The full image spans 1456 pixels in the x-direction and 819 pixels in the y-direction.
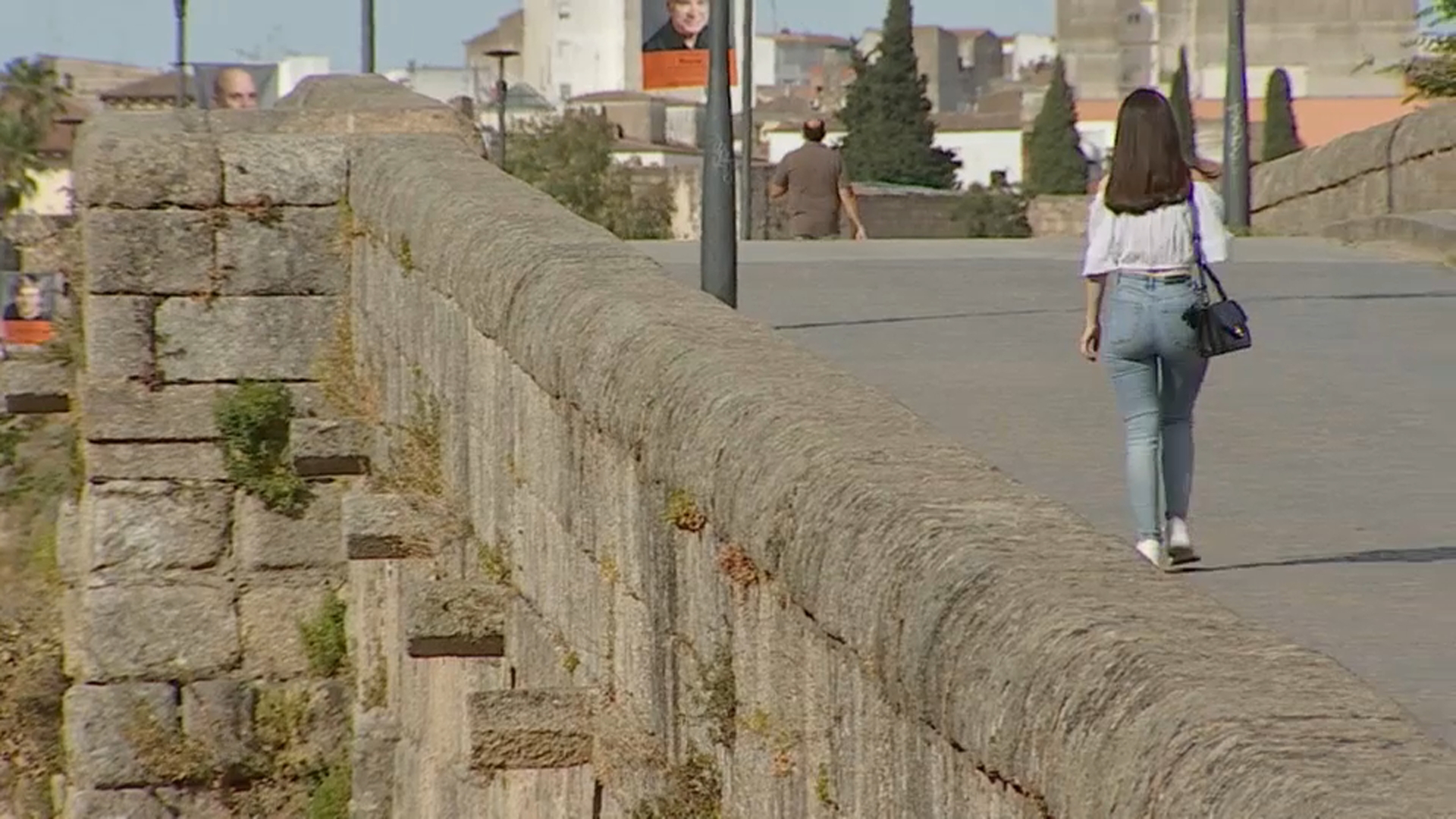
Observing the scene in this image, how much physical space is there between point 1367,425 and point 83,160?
507 cm

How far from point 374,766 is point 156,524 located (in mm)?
2824

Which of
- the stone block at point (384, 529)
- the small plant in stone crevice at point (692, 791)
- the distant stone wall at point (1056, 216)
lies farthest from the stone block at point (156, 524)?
the distant stone wall at point (1056, 216)

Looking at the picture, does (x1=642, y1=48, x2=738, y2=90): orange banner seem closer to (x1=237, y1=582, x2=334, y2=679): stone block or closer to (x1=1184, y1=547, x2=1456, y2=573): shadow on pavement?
(x1=237, y1=582, x2=334, y2=679): stone block

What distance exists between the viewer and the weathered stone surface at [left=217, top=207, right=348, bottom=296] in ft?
41.7

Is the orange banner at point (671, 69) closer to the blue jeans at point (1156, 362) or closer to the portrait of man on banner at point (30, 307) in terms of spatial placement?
the portrait of man on banner at point (30, 307)

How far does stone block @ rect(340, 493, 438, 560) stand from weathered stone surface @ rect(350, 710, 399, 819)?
0.59m

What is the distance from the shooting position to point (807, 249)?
20625 millimetres

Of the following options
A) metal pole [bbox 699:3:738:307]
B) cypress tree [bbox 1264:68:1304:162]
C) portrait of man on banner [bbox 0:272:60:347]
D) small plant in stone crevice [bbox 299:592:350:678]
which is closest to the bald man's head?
portrait of man on banner [bbox 0:272:60:347]

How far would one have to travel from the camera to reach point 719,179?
1403 cm

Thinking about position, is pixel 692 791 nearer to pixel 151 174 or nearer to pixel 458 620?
pixel 458 620

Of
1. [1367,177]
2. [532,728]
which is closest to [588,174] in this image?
[1367,177]

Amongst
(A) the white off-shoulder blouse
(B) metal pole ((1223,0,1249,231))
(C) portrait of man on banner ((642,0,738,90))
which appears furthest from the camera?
(C) portrait of man on banner ((642,0,738,90))

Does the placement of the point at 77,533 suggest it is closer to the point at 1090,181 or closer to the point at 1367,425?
the point at 1367,425

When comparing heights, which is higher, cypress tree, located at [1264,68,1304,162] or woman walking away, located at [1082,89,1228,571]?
cypress tree, located at [1264,68,1304,162]
